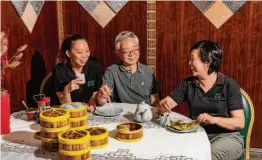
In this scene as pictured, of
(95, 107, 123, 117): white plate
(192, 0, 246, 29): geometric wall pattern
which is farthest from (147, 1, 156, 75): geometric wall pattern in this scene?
(95, 107, 123, 117): white plate

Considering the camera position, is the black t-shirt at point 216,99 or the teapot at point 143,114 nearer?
the teapot at point 143,114

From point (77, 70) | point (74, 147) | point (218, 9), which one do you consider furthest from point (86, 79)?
point (74, 147)

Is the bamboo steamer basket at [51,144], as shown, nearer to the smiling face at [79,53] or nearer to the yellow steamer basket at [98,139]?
the yellow steamer basket at [98,139]

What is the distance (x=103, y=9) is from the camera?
4023mm

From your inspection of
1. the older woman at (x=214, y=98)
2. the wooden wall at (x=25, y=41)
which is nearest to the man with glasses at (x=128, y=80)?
the older woman at (x=214, y=98)

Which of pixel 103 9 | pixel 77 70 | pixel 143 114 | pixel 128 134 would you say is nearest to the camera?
pixel 128 134

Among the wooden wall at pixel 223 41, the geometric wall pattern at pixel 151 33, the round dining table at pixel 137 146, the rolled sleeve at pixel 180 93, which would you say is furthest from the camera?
the geometric wall pattern at pixel 151 33

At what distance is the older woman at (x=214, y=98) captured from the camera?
99.4 inches

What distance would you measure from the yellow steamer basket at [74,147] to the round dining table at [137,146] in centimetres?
11

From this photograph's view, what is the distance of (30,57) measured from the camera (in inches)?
146

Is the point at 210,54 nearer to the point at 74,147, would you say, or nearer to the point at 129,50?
the point at 129,50

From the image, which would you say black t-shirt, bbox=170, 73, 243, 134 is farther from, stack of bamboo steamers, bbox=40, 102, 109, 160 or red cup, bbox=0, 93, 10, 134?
red cup, bbox=0, 93, 10, 134

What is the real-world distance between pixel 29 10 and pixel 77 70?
0.83 metres

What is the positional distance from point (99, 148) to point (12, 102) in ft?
5.41
